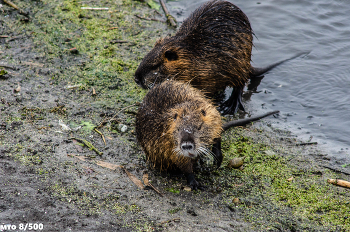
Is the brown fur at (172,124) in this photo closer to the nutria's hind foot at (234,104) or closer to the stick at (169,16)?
the nutria's hind foot at (234,104)

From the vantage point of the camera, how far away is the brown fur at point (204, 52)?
12.6ft

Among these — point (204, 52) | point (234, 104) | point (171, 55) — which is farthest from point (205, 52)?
point (234, 104)

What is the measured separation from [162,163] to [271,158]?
43.8 inches

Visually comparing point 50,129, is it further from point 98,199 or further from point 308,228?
point 308,228

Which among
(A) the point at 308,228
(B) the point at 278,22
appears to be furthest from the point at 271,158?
(B) the point at 278,22

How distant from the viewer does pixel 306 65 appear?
16.4 feet

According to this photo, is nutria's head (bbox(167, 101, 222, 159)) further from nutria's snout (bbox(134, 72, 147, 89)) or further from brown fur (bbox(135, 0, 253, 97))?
nutria's snout (bbox(134, 72, 147, 89))

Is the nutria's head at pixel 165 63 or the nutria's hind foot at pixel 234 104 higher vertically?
the nutria's head at pixel 165 63

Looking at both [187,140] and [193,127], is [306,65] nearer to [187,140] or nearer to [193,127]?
[193,127]

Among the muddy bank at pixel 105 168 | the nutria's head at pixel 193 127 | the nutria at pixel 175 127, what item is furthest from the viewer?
the nutria at pixel 175 127

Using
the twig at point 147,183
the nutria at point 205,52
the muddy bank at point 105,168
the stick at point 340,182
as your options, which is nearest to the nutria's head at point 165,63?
the nutria at point 205,52

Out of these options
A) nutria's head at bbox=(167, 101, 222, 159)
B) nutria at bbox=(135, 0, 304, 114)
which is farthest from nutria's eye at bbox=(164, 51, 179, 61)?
nutria's head at bbox=(167, 101, 222, 159)

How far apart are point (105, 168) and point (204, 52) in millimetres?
1788

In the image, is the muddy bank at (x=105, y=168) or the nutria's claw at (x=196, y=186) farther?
the nutria's claw at (x=196, y=186)
